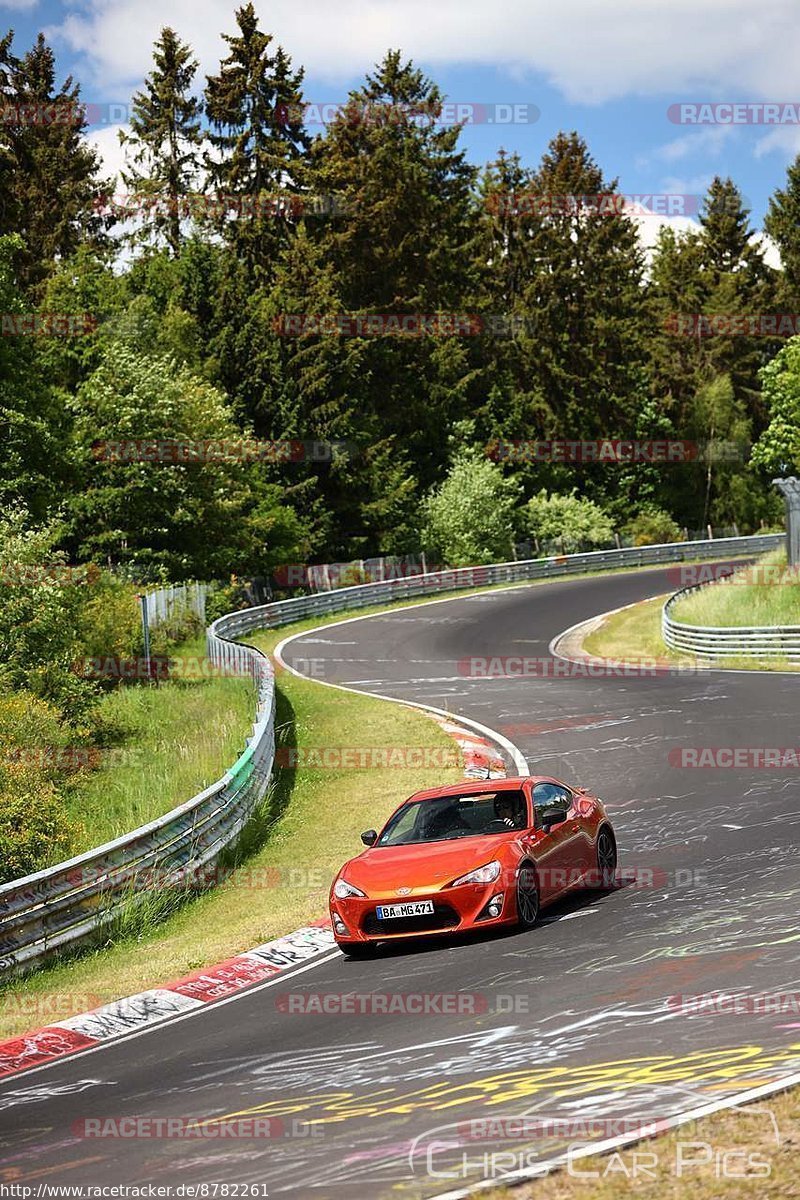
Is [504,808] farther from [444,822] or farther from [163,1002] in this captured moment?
[163,1002]

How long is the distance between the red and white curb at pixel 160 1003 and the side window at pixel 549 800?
2.25m

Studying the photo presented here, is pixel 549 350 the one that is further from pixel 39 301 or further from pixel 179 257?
pixel 39 301

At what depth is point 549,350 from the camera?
277ft

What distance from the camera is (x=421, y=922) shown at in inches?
469

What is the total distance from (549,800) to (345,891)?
2428 mm

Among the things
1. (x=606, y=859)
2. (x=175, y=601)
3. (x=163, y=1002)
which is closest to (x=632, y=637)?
(x=175, y=601)

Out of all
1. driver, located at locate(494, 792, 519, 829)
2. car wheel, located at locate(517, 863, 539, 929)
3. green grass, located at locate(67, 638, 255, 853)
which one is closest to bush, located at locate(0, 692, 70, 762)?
green grass, located at locate(67, 638, 255, 853)

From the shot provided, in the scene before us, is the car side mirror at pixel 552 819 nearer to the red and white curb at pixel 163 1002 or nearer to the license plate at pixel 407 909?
the license plate at pixel 407 909

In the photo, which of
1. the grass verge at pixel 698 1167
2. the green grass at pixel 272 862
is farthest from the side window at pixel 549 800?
the grass verge at pixel 698 1167

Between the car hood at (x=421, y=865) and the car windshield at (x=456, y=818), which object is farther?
the car windshield at (x=456, y=818)

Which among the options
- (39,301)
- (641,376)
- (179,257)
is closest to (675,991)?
(39,301)

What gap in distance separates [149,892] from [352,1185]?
362 inches

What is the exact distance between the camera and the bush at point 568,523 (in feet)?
237

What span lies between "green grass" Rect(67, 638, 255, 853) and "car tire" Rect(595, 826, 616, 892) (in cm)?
695
